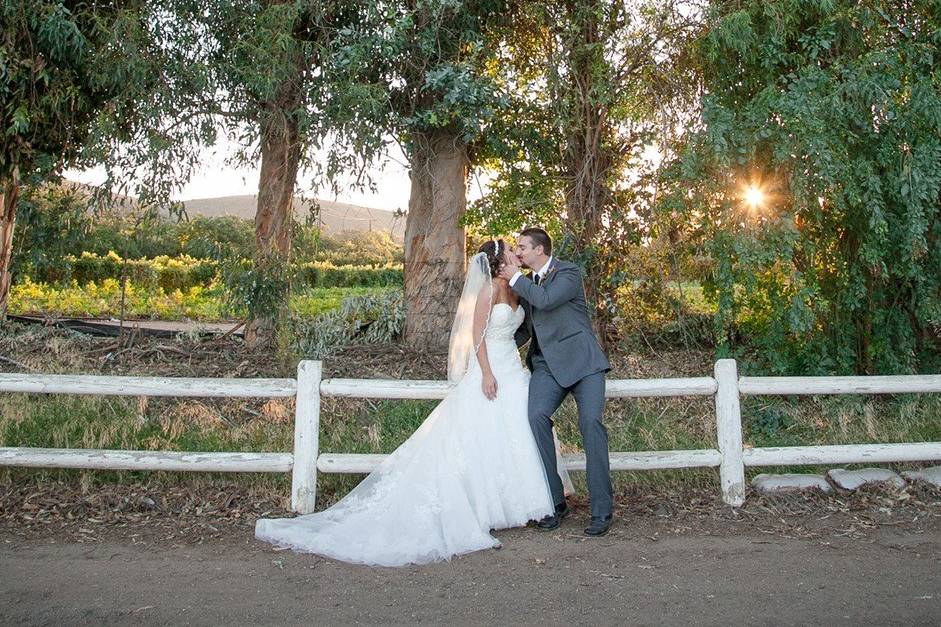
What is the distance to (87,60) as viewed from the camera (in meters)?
10.1

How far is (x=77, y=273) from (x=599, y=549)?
27.6 metres

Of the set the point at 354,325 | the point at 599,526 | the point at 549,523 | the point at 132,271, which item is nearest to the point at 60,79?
the point at 354,325

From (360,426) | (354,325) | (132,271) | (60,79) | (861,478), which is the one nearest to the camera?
(861,478)

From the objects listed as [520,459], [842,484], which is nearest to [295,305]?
[520,459]

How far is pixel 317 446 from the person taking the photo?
607 centimetres

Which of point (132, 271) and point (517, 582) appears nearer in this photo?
point (517, 582)

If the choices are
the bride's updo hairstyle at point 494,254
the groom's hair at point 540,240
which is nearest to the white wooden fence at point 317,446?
the bride's updo hairstyle at point 494,254

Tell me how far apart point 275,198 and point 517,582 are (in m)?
7.56

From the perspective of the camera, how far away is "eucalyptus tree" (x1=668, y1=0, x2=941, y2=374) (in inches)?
303

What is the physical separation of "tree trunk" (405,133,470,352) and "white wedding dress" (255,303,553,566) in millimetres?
5346

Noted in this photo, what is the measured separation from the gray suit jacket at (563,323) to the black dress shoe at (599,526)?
2.98 ft

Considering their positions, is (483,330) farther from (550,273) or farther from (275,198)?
(275,198)

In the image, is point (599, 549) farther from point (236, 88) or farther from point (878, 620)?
point (236, 88)

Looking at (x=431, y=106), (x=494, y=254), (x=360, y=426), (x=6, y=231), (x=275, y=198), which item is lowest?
(x=360, y=426)
